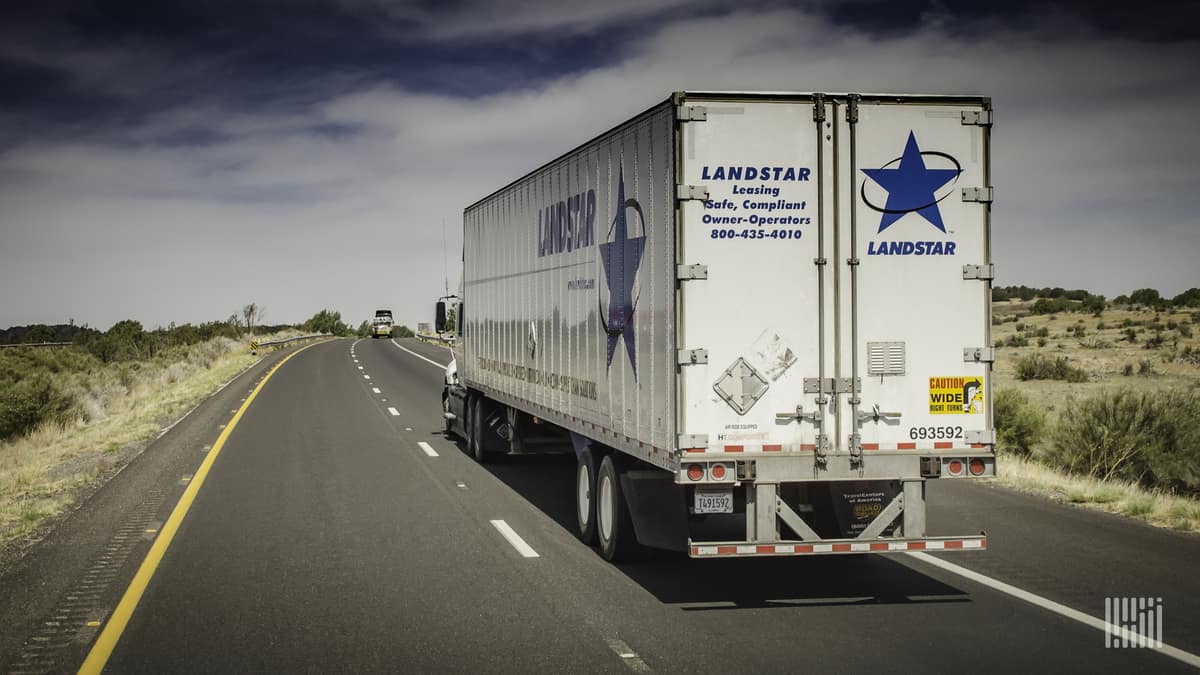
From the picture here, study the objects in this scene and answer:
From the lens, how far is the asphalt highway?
6.29m

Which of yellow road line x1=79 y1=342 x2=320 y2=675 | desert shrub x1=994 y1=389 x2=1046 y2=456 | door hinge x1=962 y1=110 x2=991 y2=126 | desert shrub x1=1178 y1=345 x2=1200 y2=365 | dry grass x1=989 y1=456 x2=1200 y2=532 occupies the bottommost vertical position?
yellow road line x1=79 y1=342 x2=320 y2=675

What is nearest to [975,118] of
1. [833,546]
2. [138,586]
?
[833,546]

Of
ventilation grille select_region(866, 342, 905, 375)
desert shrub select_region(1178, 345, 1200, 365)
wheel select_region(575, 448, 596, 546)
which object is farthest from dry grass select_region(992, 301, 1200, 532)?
wheel select_region(575, 448, 596, 546)

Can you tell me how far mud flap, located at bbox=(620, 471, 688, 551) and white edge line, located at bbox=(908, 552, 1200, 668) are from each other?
2413 mm

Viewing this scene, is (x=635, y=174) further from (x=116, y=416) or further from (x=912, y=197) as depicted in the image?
(x=116, y=416)

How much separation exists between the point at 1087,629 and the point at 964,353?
6.87 ft

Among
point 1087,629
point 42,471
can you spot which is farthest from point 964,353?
point 42,471

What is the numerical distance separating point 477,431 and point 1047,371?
2737cm

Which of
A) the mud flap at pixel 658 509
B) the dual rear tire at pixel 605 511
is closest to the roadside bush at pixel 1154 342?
the dual rear tire at pixel 605 511

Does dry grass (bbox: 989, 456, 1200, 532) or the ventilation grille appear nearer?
the ventilation grille

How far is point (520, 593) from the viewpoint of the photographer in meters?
7.89

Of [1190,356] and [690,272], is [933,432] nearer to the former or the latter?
[690,272]

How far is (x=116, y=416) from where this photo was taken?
25594mm

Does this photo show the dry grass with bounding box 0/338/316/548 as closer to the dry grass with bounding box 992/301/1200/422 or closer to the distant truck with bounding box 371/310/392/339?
the dry grass with bounding box 992/301/1200/422
